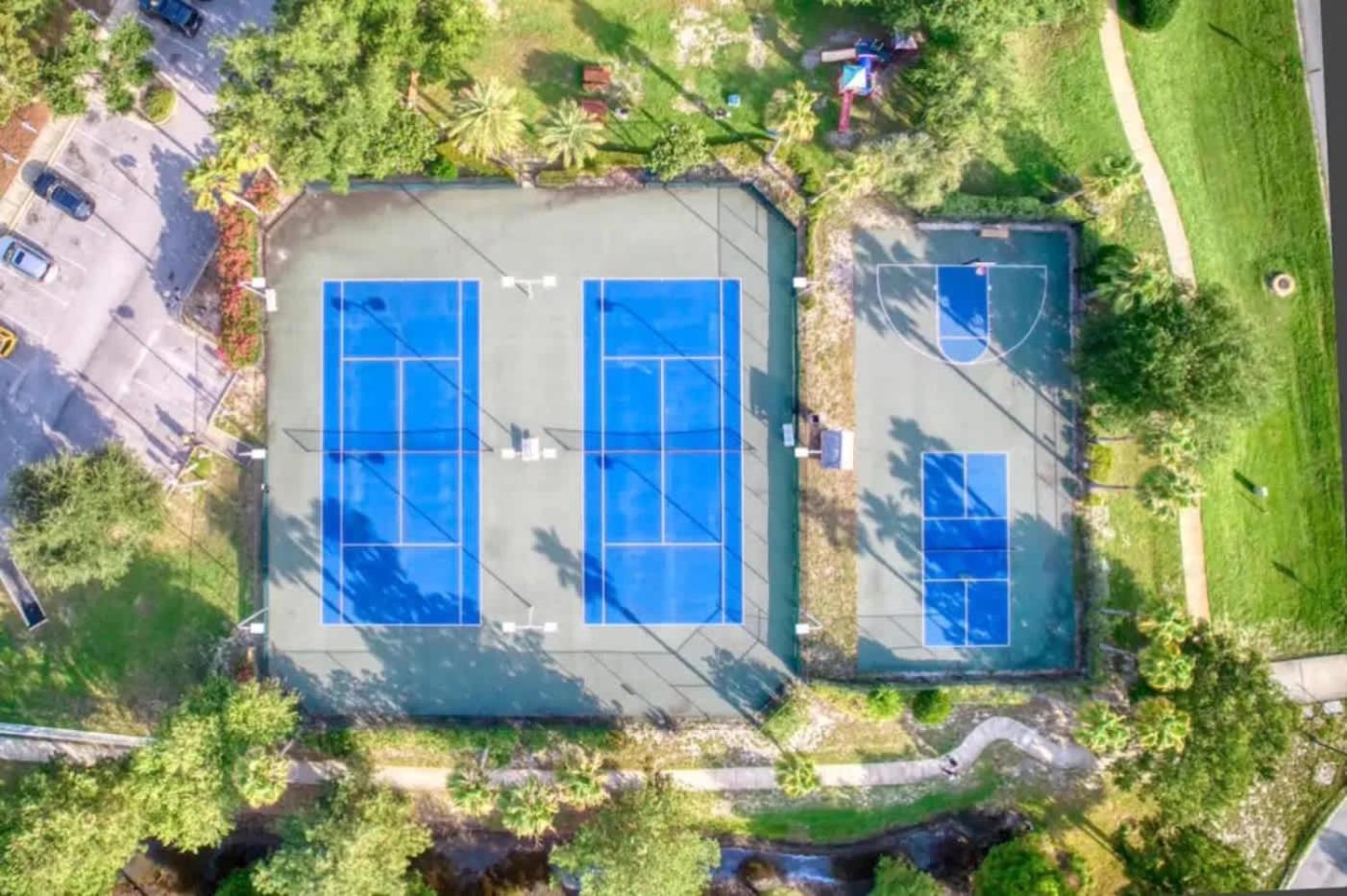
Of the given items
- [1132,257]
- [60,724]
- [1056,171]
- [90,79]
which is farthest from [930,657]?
[90,79]

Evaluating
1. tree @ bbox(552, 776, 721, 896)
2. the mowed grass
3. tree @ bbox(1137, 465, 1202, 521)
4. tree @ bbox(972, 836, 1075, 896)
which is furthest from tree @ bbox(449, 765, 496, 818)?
the mowed grass

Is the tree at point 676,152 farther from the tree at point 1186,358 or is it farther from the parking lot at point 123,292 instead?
the parking lot at point 123,292

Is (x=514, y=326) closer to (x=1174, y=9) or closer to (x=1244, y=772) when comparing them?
(x=1174, y=9)

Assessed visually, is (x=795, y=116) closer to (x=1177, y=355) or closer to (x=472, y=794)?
(x=1177, y=355)

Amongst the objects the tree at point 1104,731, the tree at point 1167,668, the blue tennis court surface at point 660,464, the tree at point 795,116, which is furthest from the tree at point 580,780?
the tree at point 795,116

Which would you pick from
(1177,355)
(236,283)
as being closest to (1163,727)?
(1177,355)
